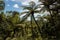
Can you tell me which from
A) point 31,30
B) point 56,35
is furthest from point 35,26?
point 56,35

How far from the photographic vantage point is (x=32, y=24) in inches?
1288

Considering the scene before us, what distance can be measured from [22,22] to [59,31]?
494 cm

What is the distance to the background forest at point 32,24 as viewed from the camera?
1261 inches

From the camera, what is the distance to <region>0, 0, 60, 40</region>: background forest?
32031 millimetres

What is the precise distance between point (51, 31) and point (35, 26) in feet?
7.09

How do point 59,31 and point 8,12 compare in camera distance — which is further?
point 8,12

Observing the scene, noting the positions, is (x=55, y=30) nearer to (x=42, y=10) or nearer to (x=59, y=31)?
(x=59, y=31)

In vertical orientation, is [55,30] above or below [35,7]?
below

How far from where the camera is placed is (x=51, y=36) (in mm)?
32844

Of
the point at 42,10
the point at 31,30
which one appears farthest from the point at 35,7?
the point at 31,30

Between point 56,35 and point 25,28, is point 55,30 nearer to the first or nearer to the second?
point 56,35

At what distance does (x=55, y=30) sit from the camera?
32094mm

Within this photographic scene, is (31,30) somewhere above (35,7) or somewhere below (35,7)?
below

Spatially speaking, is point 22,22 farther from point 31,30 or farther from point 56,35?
point 56,35
